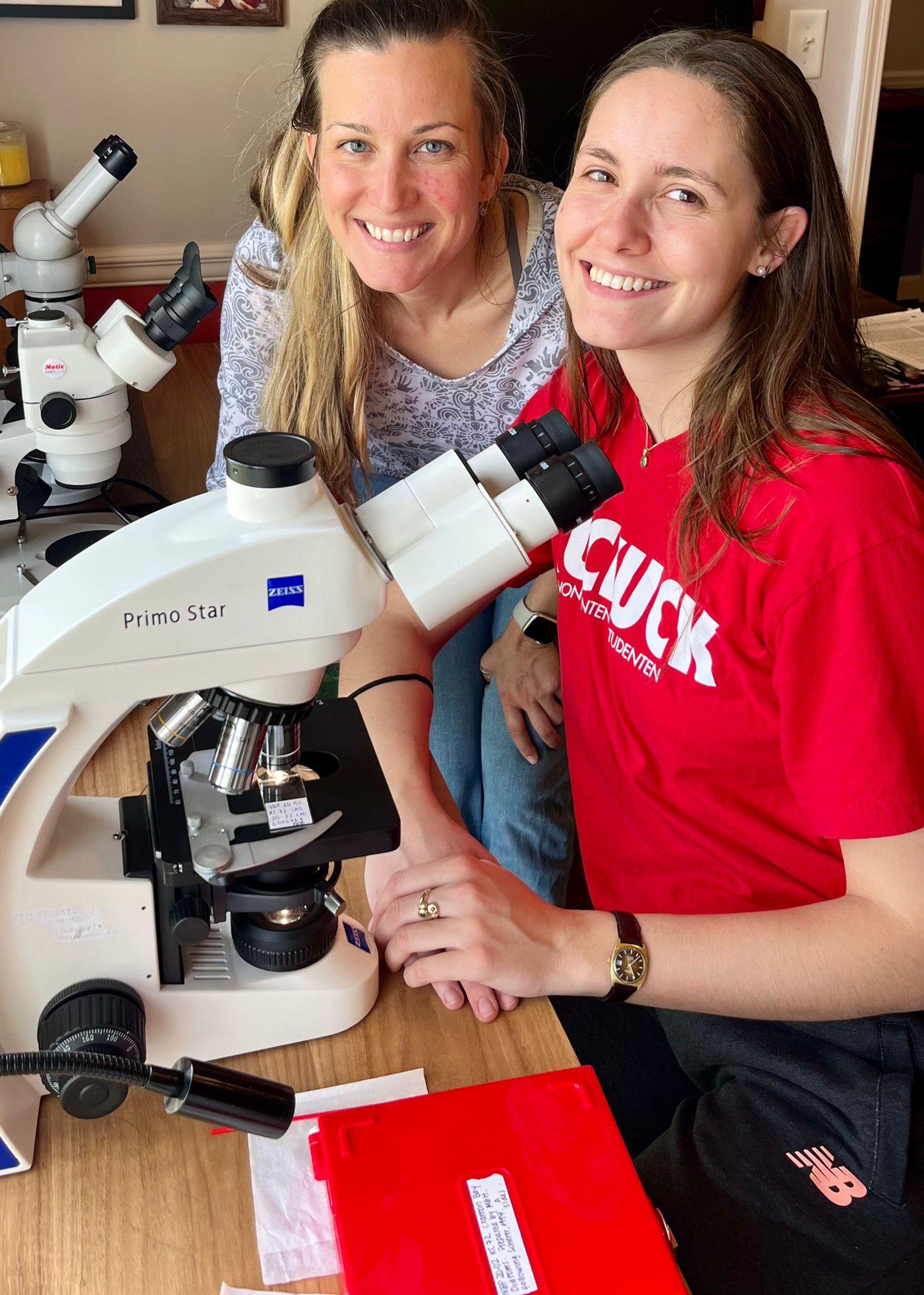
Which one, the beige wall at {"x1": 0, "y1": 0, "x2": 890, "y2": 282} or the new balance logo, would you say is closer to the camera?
the new balance logo

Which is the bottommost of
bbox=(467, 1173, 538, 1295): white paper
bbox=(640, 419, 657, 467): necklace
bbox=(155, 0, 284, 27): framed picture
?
bbox=(467, 1173, 538, 1295): white paper

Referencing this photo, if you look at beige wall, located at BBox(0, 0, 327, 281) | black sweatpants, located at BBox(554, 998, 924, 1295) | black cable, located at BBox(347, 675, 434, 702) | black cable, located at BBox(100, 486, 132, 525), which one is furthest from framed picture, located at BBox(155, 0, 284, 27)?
black sweatpants, located at BBox(554, 998, 924, 1295)

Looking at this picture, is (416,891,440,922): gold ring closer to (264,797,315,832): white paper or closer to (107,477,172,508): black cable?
(264,797,315,832): white paper

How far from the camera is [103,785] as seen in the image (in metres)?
1.12

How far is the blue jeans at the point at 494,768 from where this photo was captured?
5.20 feet

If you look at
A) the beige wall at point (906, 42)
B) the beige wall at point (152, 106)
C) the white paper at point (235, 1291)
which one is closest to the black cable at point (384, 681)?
the white paper at point (235, 1291)

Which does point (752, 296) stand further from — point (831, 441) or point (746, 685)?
point (746, 685)

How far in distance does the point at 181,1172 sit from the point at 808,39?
3.01m

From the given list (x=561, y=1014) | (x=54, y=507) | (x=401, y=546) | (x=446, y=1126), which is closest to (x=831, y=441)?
(x=401, y=546)

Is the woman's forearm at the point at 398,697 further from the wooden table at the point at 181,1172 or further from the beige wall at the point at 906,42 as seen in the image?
the beige wall at the point at 906,42

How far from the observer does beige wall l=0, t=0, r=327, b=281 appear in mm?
2492

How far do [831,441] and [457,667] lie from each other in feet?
2.48

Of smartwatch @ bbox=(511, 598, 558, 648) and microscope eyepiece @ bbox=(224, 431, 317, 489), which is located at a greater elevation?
microscope eyepiece @ bbox=(224, 431, 317, 489)

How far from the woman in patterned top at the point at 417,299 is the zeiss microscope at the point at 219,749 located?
60 cm
